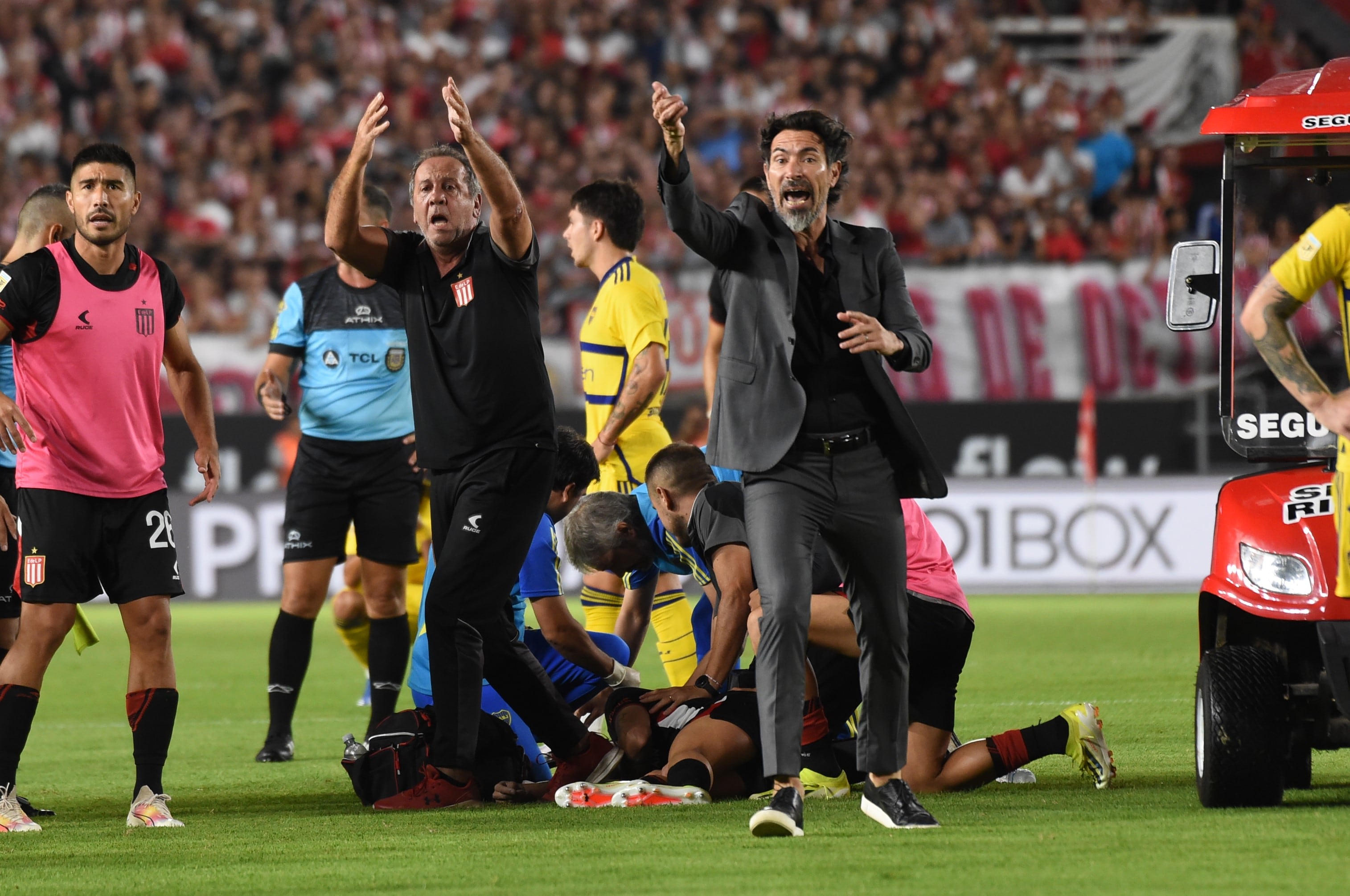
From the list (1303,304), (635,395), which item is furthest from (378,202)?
(1303,304)

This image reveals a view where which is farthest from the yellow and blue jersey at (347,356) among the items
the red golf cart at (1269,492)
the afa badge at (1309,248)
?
the afa badge at (1309,248)

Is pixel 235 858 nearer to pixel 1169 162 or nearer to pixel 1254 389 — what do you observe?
pixel 1254 389

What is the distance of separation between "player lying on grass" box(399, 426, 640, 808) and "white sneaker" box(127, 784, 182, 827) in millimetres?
1158

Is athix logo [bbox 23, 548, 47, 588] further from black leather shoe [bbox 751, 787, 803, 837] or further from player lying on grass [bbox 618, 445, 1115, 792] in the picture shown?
black leather shoe [bbox 751, 787, 803, 837]

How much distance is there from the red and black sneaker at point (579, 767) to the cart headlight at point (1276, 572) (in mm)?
2344

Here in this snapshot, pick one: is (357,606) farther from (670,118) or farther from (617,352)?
(670,118)

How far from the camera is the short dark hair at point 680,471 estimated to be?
6.88 meters

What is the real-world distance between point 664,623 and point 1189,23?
17293 millimetres

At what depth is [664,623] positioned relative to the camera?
8430 mm

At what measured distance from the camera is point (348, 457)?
838cm

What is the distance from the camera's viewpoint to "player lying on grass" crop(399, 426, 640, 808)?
673cm

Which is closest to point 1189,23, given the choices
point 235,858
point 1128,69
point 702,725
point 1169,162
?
point 1128,69

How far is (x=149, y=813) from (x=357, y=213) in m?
2.12

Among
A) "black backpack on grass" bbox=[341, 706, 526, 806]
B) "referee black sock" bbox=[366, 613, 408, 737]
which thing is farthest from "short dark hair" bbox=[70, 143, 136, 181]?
"referee black sock" bbox=[366, 613, 408, 737]
